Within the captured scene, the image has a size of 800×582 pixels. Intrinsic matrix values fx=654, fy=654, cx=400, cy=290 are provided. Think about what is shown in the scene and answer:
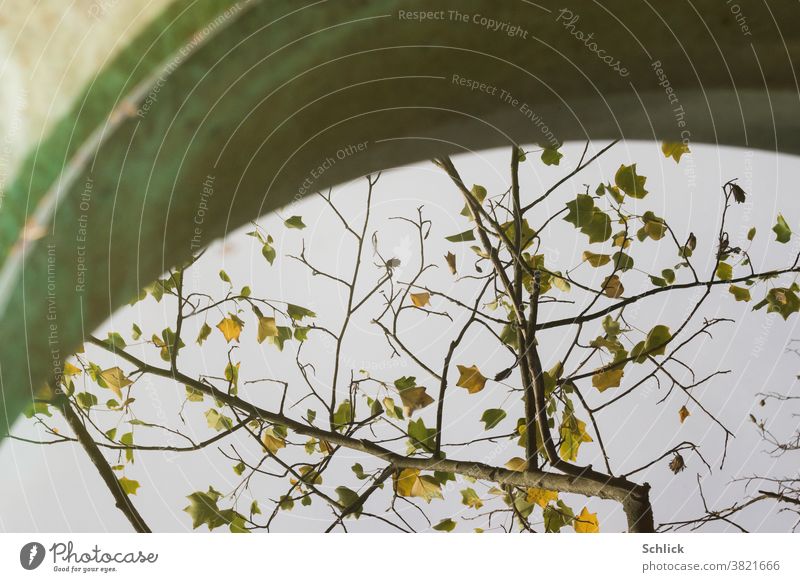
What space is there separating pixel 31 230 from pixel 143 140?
0.22 feet

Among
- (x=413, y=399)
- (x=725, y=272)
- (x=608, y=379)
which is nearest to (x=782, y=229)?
(x=725, y=272)

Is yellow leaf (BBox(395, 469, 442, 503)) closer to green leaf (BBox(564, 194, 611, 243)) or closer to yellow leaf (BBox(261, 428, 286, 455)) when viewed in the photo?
yellow leaf (BBox(261, 428, 286, 455))

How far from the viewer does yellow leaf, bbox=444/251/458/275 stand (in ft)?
1.33

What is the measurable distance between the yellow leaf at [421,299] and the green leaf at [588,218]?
103 millimetres

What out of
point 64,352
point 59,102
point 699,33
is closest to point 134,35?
point 59,102

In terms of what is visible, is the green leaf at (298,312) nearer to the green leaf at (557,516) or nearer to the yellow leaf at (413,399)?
the yellow leaf at (413,399)

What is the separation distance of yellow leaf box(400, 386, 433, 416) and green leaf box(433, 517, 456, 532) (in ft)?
0.22

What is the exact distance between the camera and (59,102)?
0.29 meters

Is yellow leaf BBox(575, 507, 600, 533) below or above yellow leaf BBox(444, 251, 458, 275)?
below

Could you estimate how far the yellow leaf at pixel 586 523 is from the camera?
0.40 m

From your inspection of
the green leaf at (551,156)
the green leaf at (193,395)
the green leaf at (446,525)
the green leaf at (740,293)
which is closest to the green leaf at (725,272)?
the green leaf at (740,293)

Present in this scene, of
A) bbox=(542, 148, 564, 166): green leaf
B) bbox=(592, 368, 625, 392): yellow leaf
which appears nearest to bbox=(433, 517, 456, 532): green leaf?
bbox=(592, 368, 625, 392): yellow leaf

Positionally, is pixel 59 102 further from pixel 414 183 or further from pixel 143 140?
pixel 414 183

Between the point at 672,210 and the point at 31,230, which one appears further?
the point at 672,210
